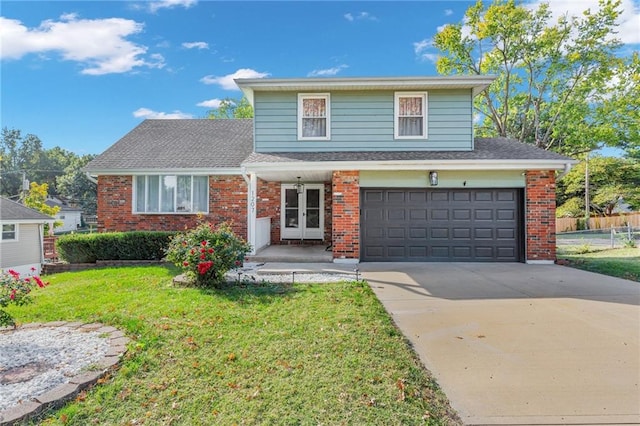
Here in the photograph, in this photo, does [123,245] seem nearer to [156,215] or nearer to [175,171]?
[156,215]

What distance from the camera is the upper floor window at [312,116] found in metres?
10.2

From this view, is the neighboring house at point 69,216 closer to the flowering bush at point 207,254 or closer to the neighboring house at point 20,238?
the neighboring house at point 20,238

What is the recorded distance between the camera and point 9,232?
556 inches

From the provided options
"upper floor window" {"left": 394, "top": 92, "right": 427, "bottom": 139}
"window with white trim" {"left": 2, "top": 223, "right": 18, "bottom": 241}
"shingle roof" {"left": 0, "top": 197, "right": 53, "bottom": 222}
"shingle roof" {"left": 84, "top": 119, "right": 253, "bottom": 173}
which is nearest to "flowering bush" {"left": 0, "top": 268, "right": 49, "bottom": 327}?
"shingle roof" {"left": 84, "top": 119, "right": 253, "bottom": 173}

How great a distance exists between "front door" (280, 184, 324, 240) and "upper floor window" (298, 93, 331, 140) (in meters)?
2.59

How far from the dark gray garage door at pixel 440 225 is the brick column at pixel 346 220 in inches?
15.8

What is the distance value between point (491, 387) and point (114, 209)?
12022 millimetres

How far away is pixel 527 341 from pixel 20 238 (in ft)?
61.3

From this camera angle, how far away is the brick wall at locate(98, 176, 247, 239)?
11227 mm

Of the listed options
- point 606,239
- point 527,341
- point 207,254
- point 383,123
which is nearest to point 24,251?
point 207,254

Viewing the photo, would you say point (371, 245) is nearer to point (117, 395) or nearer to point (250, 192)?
point (250, 192)

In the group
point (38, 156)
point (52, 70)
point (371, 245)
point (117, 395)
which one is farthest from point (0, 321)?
point (38, 156)

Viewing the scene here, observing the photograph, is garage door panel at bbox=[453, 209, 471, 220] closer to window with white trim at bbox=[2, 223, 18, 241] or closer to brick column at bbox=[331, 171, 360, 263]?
brick column at bbox=[331, 171, 360, 263]

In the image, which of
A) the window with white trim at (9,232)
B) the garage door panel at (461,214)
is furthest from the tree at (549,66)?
the window with white trim at (9,232)
